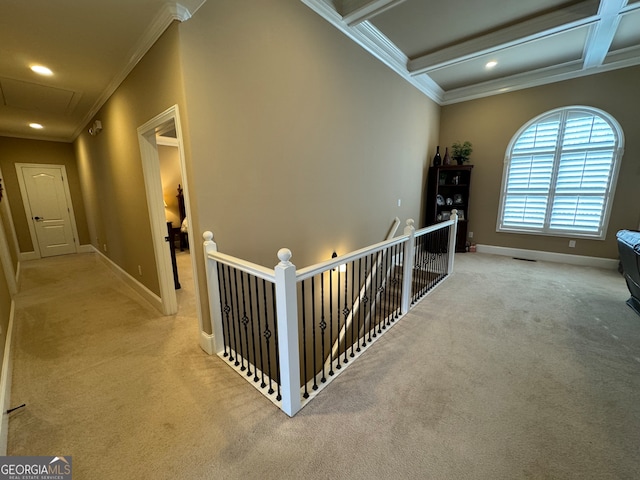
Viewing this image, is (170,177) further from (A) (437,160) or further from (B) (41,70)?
(A) (437,160)

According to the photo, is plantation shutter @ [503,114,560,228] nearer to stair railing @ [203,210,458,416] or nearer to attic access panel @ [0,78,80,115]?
stair railing @ [203,210,458,416]

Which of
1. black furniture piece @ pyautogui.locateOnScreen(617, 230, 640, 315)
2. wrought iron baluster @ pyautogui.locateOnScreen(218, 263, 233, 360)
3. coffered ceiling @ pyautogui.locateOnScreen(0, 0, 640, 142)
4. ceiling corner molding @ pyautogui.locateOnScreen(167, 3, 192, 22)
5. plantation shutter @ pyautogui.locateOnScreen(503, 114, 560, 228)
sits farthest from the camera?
plantation shutter @ pyautogui.locateOnScreen(503, 114, 560, 228)

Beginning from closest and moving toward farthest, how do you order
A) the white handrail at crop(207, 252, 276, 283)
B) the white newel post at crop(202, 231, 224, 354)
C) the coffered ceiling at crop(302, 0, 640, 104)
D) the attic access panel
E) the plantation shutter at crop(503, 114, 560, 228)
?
the white handrail at crop(207, 252, 276, 283) < the white newel post at crop(202, 231, 224, 354) < the coffered ceiling at crop(302, 0, 640, 104) < the attic access panel < the plantation shutter at crop(503, 114, 560, 228)

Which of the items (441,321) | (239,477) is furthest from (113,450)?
(441,321)

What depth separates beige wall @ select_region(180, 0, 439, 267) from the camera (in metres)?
1.94

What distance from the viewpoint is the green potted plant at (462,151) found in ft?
16.7

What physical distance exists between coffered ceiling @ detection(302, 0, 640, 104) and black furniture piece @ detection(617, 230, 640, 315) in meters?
2.41

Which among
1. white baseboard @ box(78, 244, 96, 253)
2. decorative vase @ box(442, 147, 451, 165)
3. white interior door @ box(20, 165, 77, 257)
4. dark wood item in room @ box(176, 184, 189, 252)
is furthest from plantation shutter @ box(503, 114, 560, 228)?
white interior door @ box(20, 165, 77, 257)

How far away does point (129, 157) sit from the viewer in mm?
2896

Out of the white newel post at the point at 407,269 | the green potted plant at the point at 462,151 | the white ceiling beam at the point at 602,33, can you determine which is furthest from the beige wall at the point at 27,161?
the white ceiling beam at the point at 602,33

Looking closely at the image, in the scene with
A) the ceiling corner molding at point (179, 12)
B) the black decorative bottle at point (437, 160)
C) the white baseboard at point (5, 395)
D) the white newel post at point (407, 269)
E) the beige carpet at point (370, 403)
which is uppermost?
the ceiling corner molding at point (179, 12)

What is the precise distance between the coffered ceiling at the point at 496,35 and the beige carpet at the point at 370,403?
332cm

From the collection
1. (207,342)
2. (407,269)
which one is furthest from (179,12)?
(407,269)

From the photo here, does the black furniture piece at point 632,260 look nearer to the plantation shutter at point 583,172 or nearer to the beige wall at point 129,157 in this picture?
the plantation shutter at point 583,172
